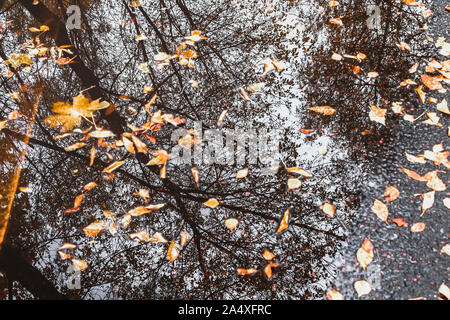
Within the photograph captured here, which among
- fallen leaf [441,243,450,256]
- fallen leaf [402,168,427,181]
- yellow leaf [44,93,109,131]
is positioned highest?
yellow leaf [44,93,109,131]

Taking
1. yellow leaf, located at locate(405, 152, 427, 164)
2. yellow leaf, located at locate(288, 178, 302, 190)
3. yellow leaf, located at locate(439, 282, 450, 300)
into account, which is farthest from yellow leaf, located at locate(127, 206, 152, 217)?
yellow leaf, located at locate(405, 152, 427, 164)

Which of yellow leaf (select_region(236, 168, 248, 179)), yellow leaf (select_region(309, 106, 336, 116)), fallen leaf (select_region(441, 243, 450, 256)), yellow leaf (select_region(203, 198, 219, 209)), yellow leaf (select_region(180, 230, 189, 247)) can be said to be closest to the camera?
fallen leaf (select_region(441, 243, 450, 256))

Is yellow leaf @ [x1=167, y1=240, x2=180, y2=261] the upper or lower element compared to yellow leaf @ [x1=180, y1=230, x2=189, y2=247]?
lower

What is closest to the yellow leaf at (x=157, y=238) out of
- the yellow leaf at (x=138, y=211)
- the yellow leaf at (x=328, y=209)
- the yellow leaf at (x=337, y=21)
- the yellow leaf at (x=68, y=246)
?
the yellow leaf at (x=138, y=211)

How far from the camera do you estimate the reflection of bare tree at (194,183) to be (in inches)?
56.1

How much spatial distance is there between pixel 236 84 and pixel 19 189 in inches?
67.4

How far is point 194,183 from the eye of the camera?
1.75 meters

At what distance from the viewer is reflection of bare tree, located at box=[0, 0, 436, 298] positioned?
4.67ft

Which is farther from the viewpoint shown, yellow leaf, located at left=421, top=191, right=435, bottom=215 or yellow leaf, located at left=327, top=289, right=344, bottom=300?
yellow leaf, located at left=421, top=191, right=435, bottom=215

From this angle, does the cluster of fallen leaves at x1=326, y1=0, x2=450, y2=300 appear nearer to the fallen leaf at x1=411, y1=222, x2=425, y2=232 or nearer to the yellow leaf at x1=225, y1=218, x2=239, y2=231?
the fallen leaf at x1=411, y1=222, x2=425, y2=232

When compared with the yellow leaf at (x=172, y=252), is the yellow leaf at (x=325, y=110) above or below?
above

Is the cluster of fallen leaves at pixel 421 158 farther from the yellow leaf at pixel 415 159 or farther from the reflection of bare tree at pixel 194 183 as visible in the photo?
the reflection of bare tree at pixel 194 183
